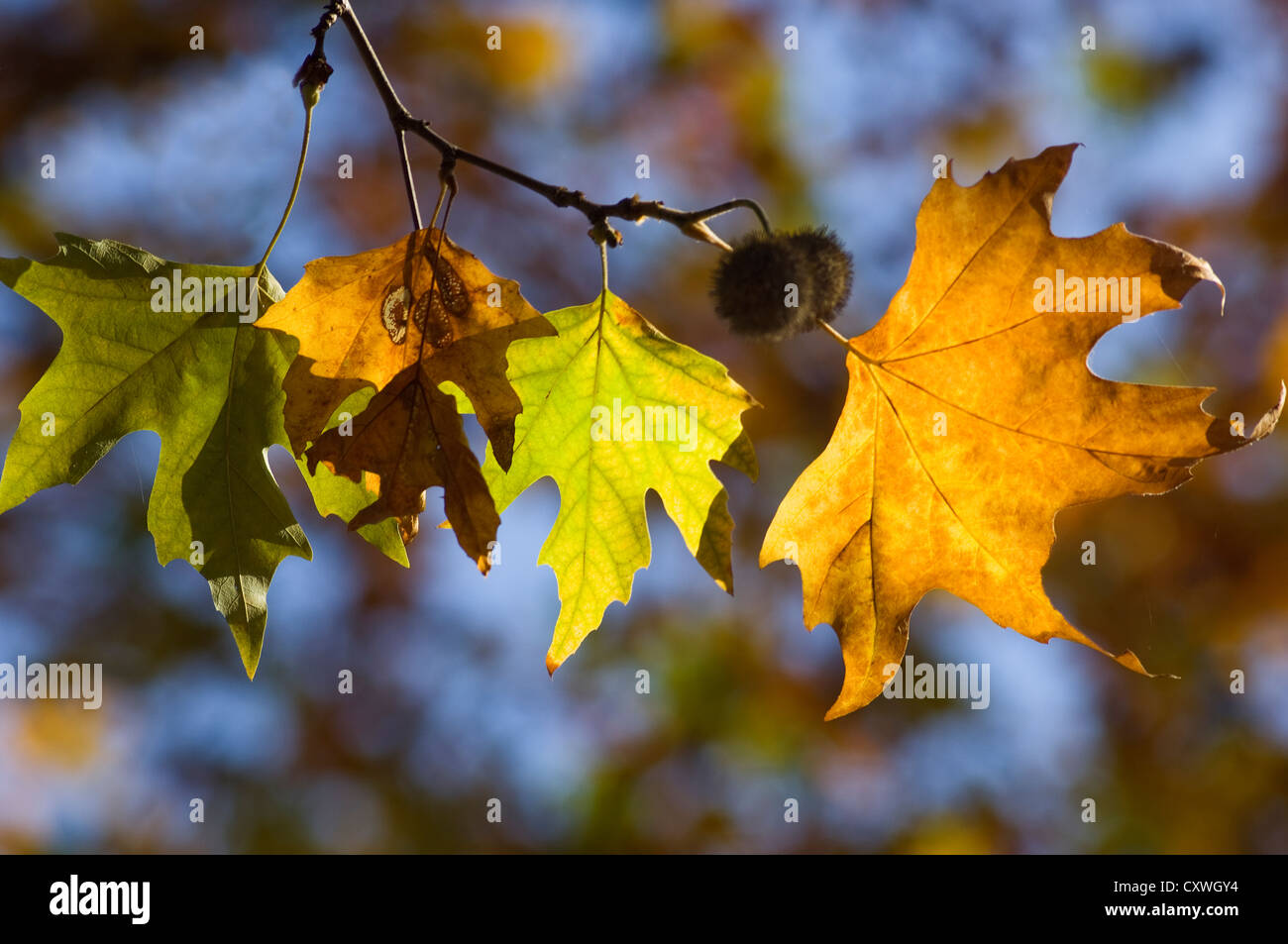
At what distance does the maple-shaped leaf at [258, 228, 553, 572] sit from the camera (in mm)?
1598

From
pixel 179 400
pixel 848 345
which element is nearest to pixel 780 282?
pixel 848 345

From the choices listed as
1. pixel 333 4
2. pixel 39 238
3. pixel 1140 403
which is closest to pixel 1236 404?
pixel 1140 403

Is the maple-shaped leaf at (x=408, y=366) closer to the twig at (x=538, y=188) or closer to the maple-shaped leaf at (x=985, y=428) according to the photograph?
the twig at (x=538, y=188)

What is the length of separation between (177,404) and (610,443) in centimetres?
92

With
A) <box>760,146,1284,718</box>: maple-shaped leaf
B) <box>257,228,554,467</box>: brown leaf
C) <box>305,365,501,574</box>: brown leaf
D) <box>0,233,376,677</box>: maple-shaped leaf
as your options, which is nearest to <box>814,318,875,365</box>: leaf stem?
<box>760,146,1284,718</box>: maple-shaped leaf

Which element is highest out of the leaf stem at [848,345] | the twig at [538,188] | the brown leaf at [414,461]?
the twig at [538,188]

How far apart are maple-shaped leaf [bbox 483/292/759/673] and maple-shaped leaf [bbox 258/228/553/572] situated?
25 centimetres

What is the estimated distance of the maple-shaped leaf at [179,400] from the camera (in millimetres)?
1823

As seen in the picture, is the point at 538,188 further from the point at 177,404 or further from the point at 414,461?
the point at 177,404

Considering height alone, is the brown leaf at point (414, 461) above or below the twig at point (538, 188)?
below

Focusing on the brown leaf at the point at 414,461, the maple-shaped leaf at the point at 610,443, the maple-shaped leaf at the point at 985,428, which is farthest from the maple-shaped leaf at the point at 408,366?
the maple-shaped leaf at the point at 985,428

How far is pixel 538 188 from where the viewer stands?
164 cm

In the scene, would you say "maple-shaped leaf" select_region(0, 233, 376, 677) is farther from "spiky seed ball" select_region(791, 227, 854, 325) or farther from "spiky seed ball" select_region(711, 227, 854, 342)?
"spiky seed ball" select_region(791, 227, 854, 325)

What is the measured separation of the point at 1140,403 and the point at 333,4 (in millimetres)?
1704
